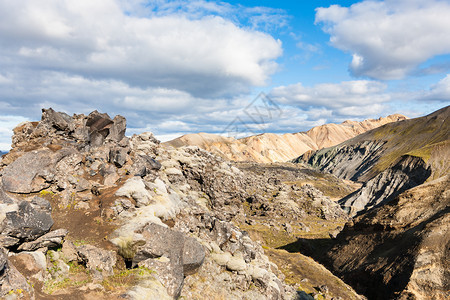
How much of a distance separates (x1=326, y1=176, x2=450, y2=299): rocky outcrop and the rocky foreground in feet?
17.1

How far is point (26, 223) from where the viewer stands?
59.7 ft

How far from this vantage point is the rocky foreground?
57.9 feet

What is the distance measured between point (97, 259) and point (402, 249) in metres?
43.5

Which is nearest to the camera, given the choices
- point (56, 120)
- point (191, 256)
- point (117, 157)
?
point (191, 256)

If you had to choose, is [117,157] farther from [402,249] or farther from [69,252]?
[402,249]

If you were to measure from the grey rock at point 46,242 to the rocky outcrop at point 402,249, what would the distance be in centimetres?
4166

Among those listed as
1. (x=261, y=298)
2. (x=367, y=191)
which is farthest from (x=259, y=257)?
(x=367, y=191)

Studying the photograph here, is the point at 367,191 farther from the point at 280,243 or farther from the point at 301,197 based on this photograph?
the point at 280,243

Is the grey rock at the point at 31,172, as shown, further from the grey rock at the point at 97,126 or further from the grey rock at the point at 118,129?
the grey rock at the point at 118,129

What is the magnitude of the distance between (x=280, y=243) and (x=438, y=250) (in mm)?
38203

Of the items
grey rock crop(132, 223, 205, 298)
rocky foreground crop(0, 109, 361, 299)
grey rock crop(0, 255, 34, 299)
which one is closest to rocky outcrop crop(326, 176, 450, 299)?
rocky foreground crop(0, 109, 361, 299)

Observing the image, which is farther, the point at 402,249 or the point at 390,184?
the point at 390,184

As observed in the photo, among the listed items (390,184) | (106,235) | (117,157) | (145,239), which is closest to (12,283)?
(106,235)

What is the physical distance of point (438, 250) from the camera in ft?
119
